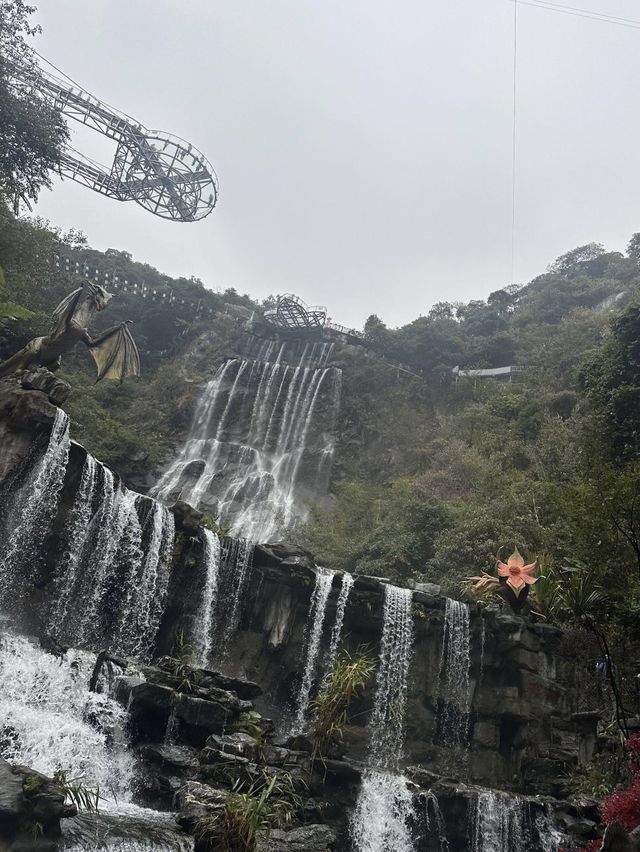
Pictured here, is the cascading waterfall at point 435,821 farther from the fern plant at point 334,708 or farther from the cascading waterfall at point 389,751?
the fern plant at point 334,708

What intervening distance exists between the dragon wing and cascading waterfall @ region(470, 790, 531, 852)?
1234 centimetres

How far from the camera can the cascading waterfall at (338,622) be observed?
14.7m

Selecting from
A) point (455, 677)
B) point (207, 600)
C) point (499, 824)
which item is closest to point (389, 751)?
point (455, 677)

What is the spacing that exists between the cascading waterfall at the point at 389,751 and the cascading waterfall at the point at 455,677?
2.74 feet

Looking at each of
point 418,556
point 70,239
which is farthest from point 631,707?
point 70,239

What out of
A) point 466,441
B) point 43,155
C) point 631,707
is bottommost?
point 631,707

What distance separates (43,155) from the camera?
67.9ft

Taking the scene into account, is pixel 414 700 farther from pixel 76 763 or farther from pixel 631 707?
pixel 76 763

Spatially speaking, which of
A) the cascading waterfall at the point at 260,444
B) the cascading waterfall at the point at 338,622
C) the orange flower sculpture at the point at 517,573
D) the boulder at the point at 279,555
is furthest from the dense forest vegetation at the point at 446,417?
the boulder at the point at 279,555

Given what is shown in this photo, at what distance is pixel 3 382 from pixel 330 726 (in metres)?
10.1

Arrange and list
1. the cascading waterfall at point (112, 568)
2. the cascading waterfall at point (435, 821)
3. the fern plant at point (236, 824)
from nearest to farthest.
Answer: the fern plant at point (236, 824) < the cascading waterfall at point (435, 821) < the cascading waterfall at point (112, 568)

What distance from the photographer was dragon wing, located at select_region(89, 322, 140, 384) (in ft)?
52.6

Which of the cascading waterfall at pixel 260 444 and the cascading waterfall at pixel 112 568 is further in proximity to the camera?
the cascading waterfall at pixel 260 444

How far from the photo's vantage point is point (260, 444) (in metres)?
30.1
